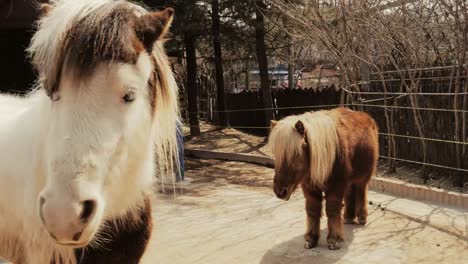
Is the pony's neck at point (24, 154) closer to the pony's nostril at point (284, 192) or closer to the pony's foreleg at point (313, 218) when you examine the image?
the pony's nostril at point (284, 192)

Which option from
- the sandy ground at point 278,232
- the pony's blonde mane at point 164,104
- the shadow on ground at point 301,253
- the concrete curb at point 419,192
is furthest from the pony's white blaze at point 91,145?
the concrete curb at point 419,192

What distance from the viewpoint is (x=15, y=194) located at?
75.7 inches

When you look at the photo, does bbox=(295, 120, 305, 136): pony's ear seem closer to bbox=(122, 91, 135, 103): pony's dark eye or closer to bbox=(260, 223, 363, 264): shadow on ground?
bbox=(260, 223, 363, 264): shadow on ground

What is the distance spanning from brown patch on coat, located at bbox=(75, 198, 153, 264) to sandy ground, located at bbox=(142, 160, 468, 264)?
2443 millimetres

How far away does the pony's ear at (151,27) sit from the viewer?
1.75m

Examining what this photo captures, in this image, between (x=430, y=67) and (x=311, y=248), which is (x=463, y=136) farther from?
(x=311, y=248)

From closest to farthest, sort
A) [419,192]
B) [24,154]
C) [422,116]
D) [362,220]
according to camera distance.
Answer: [24,154] → [362,220] → [419,192] → [422,116]

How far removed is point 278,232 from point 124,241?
3.34m

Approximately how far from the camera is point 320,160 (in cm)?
432

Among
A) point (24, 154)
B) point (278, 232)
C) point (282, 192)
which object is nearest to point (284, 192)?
point (282, 192)

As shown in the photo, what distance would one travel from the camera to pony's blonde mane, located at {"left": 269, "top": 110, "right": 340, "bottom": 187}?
14.1 ft

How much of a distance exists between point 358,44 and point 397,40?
2.53ft

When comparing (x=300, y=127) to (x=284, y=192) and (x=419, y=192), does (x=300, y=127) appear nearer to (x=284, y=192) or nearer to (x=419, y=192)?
(x=284, y=192)

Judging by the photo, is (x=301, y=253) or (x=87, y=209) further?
(x=301, y=253)
